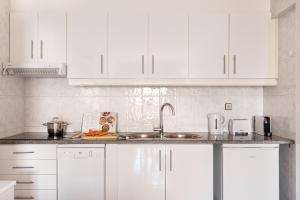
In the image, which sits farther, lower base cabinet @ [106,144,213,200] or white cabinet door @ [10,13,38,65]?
white cabinet door @ [10,13,38,65]

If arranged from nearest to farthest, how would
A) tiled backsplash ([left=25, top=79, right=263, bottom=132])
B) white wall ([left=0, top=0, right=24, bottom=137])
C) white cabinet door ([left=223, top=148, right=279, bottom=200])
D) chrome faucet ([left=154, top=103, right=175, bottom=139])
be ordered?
white cabinet door ([left=223, top=148, right=279, bottom=200]), white wall ([left=0, top=0, right=24, bottom=137]), chrome faucet ([left=154, top=103, right=175, bottom=139]), tiled backsplash ([left=25, top=79, right=263, bottom=132])

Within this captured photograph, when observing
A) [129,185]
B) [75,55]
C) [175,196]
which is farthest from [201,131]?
[75,55]

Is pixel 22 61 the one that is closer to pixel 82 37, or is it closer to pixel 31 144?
pixel 82 37

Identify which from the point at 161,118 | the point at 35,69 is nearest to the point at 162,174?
the point at 161,118

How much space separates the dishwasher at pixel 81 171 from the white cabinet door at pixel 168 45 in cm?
101

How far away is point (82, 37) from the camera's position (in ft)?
9.41

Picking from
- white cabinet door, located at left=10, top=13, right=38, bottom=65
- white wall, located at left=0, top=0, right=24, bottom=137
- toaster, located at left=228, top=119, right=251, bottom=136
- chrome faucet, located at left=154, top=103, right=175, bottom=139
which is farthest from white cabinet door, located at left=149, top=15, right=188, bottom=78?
white wall, located at left=0, top=0, right=24, bottom=137

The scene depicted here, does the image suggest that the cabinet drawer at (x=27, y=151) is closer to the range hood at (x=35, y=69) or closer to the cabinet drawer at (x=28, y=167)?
the cabinet drawer at (x=28, y=167)

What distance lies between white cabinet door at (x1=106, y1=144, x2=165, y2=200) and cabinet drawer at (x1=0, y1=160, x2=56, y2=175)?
21.4 inches

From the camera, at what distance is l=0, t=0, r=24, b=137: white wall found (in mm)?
2725

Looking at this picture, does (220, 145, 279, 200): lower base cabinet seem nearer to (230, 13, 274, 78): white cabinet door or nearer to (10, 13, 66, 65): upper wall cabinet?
(230, 13, 274, 78): white cabinet door

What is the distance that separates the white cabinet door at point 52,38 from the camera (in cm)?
287

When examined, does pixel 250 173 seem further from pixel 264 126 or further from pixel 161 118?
pixel 161 118

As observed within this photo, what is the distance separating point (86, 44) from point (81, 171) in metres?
1.27
